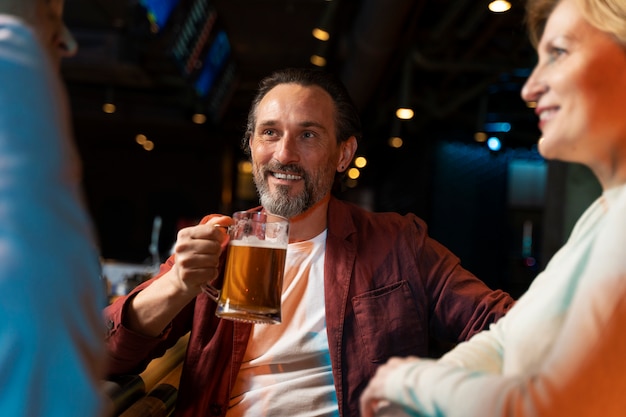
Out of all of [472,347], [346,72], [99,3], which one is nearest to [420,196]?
[346,72]

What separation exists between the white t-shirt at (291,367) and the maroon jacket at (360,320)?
3 centimetres

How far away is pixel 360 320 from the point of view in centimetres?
155

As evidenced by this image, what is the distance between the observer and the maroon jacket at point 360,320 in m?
1.49

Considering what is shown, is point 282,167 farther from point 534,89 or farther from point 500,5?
point 500,5

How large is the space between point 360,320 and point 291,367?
0.20m

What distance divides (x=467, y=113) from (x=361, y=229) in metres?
8.10

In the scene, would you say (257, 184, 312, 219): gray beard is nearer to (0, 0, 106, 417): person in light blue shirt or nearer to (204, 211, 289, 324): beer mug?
(204, 211, 289, 324): beer mug

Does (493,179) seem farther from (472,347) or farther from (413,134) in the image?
(472,347)

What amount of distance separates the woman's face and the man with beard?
756mm

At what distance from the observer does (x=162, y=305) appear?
141 cm

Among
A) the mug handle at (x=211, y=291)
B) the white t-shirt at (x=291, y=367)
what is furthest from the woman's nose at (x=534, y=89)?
the white t-shirt at (x=291, y=367)

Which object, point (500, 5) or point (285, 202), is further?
point (500, 5)

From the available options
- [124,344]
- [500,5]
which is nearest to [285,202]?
[124,344]

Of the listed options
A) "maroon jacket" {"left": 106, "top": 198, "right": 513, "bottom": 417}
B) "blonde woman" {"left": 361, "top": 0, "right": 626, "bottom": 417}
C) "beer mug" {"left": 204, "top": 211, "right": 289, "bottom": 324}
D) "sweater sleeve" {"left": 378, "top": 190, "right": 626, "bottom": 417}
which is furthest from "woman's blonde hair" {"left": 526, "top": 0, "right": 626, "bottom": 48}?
"maroon jacket" {"left": 106, "top": 198, "right": 513, "bottom": 417}
